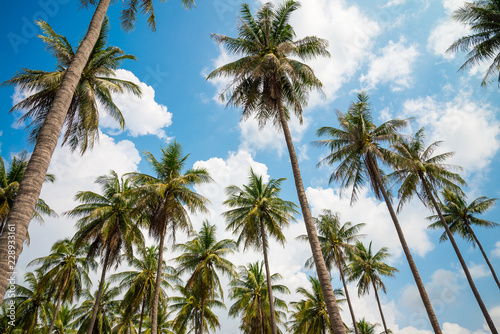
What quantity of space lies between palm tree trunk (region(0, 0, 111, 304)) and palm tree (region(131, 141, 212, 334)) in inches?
403

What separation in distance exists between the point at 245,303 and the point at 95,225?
15693mm

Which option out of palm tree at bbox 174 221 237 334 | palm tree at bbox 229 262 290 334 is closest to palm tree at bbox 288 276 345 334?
palm tree at bbox 229 262 290 334

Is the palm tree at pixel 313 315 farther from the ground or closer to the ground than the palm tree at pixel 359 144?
closer to the ground

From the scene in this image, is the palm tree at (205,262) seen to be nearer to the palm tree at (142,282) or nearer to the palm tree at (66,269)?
the palm tree at (142,282)

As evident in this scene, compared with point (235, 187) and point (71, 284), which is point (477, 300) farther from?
point (71, 284)

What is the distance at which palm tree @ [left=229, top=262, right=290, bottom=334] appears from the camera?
88.9 ft

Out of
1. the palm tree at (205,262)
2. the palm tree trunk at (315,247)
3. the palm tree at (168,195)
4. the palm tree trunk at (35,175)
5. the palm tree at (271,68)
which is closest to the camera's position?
the palm tree trunk at (35,175)

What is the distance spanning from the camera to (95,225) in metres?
19.7

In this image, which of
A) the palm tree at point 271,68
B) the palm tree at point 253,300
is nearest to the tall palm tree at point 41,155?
the palm tree at point 271,68

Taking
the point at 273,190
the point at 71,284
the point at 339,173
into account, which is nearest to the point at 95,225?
the point at 71,284

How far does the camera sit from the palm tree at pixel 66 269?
2308 cm

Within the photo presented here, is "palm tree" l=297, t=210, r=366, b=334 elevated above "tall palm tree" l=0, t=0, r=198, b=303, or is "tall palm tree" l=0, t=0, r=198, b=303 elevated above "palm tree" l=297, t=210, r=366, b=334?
"palm tree" l=297, t=210, r=366, b=334

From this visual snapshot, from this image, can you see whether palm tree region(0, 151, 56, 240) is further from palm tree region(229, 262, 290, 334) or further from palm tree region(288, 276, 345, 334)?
palm tree region(288, 276, 345, 334)

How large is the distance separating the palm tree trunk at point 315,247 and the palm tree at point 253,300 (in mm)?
18817
